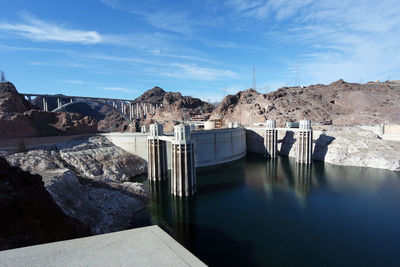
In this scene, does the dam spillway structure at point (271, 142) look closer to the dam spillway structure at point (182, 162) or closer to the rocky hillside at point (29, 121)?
the dam spillway structure at point (182, 162)

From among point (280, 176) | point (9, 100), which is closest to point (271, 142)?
point (280, 176)

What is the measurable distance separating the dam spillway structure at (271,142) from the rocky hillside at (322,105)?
13.2 m

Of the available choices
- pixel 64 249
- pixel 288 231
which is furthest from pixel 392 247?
pixel 64 249

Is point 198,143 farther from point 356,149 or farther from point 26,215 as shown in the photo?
point 26,215

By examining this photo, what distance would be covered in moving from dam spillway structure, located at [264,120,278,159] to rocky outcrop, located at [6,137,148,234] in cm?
2760

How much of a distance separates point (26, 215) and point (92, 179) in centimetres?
1459

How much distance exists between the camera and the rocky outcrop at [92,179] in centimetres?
1812

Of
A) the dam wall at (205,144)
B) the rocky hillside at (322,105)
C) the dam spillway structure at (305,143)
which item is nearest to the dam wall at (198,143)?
the dam wall at (205,144)

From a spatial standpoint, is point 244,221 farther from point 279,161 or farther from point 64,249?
point 279,161

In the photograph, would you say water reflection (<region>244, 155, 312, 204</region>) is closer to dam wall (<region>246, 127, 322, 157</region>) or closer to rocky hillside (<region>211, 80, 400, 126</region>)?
dam wall (<region>246, 127, 322, 157</region>)

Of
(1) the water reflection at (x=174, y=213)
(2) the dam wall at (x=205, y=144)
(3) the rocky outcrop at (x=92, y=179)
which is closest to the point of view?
(3) the rocky outcrop at (x=92, y=179)

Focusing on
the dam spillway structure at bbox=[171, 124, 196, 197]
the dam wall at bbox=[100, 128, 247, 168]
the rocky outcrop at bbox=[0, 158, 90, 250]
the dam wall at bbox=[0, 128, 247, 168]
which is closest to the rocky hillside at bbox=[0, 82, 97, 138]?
the dam wall at bbox=[0, 128, 247, 168]

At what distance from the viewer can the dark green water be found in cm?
1639

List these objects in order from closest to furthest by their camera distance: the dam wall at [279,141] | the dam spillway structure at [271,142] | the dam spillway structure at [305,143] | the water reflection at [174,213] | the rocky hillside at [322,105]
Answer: the water reflection at [174,213], the dam spillway structure at [305,143], the dam spillway structure at [271,142], the dam wall at [279,141], the rocky hillside at [322,105]
